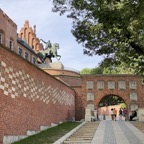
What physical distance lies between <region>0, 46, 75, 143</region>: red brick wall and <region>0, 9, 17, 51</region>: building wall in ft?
47.1

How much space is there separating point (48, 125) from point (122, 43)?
8988mm

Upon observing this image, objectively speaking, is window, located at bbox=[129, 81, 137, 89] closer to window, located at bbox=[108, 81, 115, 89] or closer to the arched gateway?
the arched gateway

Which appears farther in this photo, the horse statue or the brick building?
the horse statue

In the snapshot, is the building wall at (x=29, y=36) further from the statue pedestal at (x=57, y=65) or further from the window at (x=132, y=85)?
the window at (x=132, y=85)

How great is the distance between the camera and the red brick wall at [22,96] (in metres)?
11.4

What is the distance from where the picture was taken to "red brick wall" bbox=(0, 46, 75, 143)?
448 inches

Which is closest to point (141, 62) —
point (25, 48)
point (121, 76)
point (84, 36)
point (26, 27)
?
point (84, 36)

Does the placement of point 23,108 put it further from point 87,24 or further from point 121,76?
point 121,76

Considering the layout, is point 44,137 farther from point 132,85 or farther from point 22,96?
point 132,85

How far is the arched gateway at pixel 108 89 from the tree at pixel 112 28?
21.9 meters

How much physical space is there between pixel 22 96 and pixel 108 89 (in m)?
23.1

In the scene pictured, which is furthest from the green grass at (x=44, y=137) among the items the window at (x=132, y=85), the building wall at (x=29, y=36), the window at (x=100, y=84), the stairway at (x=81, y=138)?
the building wall at (x=29, y=36)

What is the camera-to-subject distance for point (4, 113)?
11.3 metres

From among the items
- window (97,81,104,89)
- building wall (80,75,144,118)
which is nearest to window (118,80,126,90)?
building wall (80,75,144,118)
